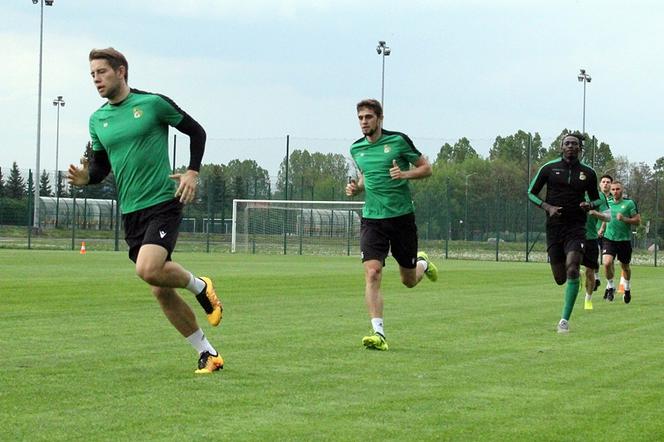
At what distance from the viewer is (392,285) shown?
24203mm

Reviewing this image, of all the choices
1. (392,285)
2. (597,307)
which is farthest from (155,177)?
(392,285)

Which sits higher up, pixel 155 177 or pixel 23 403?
pixel 155 177

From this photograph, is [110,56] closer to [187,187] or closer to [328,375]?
[187,187]

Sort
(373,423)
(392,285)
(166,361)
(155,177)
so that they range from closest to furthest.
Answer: (373,423) → (155,177) → (166,361) → (392,285)

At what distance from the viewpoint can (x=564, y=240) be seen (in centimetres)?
1362

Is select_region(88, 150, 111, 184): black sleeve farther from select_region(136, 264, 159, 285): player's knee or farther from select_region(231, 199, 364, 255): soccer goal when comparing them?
select_region(231, 199, 364, 255): soccer goal

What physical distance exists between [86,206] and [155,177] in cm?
4669

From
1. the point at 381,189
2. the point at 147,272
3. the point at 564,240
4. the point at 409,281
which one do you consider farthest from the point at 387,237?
the point at 147,272

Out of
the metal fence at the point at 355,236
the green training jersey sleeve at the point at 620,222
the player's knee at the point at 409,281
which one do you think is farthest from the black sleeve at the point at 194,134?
the metal fence at the point at 355,236

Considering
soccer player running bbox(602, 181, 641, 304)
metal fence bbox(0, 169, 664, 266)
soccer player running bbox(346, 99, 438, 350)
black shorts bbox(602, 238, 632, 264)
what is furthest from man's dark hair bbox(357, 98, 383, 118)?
metal fence bbox(0, 169, 664, 266)

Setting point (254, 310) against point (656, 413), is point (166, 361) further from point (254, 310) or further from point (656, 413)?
point (254, 310)

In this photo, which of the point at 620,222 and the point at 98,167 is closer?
the point at 98,167

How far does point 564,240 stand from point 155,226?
621 cm

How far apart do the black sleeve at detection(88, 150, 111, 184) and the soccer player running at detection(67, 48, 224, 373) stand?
29 centimetres
